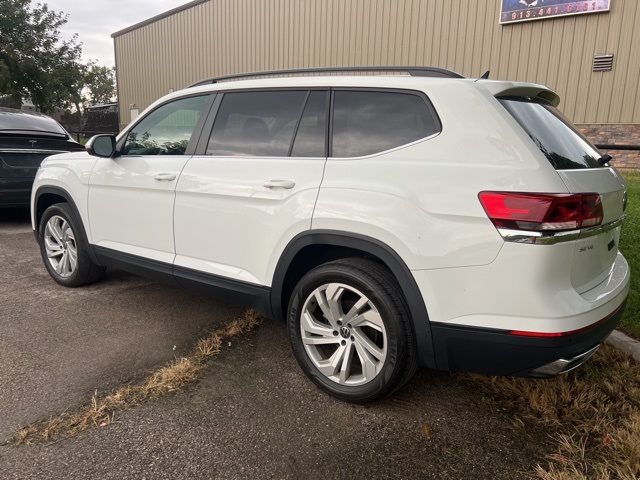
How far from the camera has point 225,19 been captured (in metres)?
19.3

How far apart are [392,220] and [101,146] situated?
8.24 ft

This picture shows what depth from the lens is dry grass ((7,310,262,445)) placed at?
2271 millimetres

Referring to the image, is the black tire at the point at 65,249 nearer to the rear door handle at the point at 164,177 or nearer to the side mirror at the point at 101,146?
the side mirror at the point at 101,146

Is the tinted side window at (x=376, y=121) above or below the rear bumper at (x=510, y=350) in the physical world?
above

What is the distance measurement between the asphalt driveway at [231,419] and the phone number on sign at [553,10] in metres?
12.7

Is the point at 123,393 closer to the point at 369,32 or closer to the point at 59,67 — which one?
the point at 369,32

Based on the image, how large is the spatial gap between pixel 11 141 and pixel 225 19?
49.3ft

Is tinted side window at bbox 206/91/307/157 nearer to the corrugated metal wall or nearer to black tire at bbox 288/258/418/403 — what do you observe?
black tire at bbox 288/258/418/403

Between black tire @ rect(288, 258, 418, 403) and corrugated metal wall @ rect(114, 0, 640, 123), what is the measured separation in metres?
12.7

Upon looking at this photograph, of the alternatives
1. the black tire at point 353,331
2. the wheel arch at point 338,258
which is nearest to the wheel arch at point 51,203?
the wheel arch at point 338,258

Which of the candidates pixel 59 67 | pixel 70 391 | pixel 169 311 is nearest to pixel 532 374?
pixel 70 391

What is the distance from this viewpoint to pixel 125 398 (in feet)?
8.41

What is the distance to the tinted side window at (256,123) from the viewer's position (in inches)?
112

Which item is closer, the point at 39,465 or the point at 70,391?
the point at 39,465
